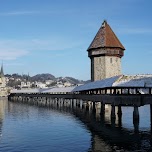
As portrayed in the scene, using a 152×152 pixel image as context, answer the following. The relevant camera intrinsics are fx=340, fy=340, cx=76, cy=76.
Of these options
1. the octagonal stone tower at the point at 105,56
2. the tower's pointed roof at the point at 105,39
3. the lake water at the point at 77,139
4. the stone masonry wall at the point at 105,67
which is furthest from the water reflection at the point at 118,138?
the tower's pointed roof at the point at 105,39

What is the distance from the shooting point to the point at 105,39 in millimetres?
60844

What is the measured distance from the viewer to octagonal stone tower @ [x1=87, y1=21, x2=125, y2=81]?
59.2 m

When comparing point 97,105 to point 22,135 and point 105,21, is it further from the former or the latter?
point 22,135

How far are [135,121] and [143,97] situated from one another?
15.5 feet

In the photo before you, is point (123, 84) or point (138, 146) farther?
point (123, 84)

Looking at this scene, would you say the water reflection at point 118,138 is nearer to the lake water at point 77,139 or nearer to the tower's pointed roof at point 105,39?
the lake water at point 77,139

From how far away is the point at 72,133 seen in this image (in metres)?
26.1

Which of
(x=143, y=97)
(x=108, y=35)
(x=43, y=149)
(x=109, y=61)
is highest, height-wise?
(x=108, y=35)

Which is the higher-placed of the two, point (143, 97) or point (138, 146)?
point (143, 97)

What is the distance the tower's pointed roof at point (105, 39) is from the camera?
60250 mm

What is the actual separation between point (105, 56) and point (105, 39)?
11.6 feet

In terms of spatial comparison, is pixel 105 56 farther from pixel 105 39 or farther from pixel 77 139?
pixel 77 139

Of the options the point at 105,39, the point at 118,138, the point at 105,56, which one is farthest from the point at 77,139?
the point at 105,39

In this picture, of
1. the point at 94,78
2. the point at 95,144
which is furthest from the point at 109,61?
the point at 95,144
